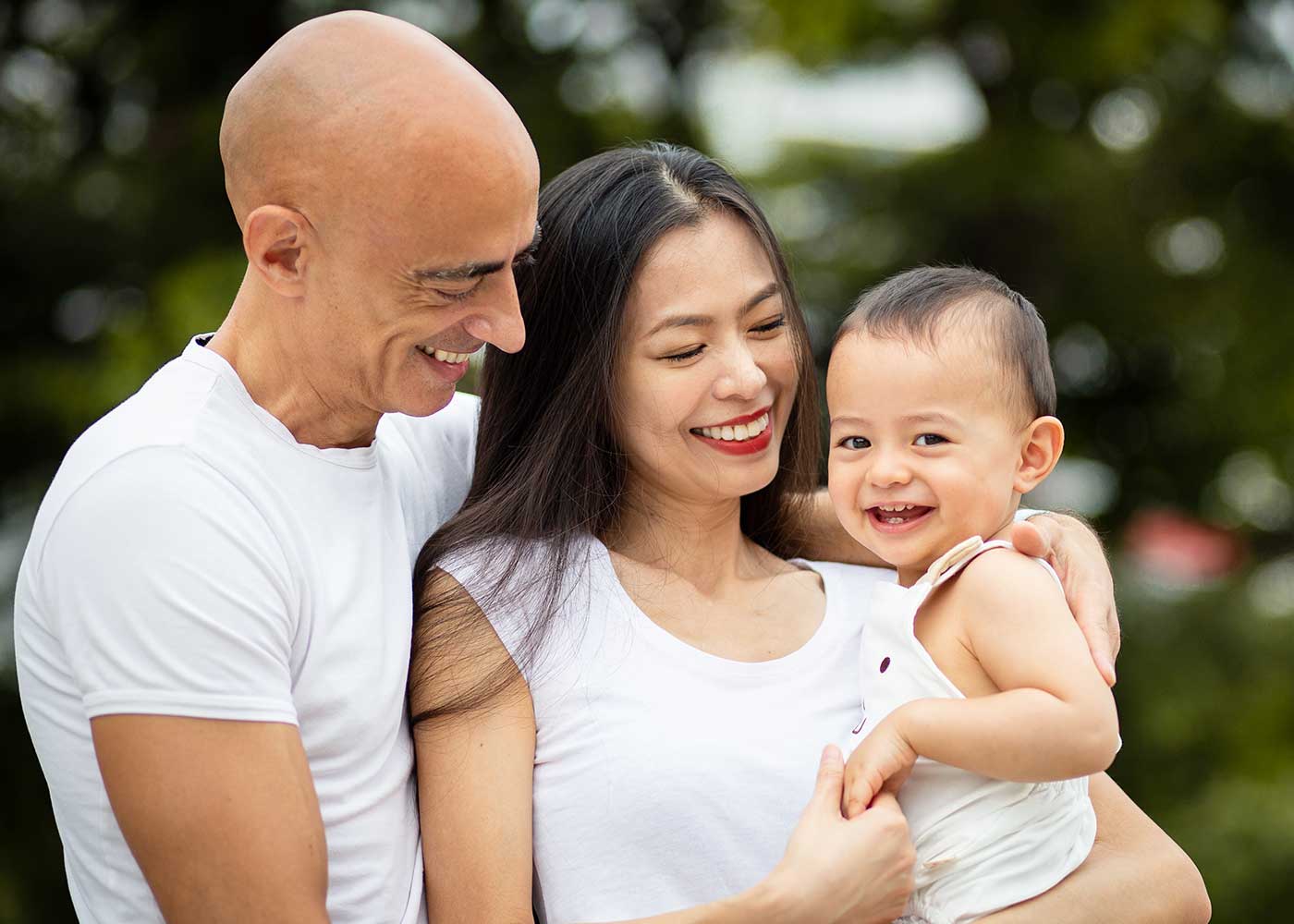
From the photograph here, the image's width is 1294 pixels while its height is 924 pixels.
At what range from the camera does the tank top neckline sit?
2.45 m

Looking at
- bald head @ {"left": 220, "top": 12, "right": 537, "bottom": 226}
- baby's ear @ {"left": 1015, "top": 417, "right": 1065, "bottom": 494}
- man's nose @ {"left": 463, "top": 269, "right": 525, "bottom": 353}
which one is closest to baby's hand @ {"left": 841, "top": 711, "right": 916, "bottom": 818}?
baby's ear @ {"left": 1015, "top": 417, "right": 1065, "bottom": 494}

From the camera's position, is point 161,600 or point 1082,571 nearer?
point 161,600

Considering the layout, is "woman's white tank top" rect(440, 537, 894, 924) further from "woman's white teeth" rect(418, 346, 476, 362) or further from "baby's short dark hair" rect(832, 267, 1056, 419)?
"baby's short dark hair" rect(832, 267, 1056, 419)

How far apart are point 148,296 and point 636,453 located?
3222mm

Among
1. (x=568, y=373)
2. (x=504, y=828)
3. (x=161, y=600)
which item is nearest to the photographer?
(x=161, y=600)

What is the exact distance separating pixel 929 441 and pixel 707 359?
0.43m

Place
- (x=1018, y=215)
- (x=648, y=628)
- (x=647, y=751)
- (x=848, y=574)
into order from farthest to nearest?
(x=1018, y=215) → (x=848, y=574) → (x=648, y=628) → (x=647, y=751)

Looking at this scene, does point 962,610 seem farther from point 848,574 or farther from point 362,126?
point 362,126

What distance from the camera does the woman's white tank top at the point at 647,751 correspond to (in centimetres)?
231

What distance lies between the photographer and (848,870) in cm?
209

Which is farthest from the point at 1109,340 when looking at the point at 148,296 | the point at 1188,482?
the point at 148,296

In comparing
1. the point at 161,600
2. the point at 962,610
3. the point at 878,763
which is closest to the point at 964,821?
the point at 878,763

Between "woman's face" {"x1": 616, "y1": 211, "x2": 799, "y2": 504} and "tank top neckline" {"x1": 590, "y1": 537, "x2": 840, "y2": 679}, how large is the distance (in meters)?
0.20

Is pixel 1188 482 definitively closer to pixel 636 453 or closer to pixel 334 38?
pixel 636 453
